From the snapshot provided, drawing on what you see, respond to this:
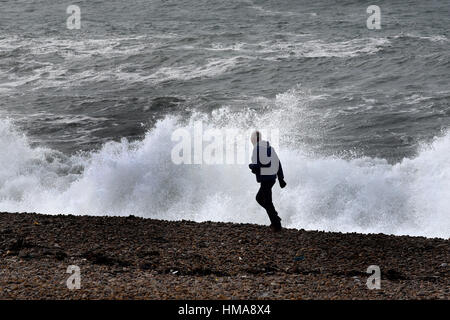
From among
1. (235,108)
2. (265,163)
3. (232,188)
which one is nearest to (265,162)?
(265,163)

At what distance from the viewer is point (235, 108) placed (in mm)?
22188

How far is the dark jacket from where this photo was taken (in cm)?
1022

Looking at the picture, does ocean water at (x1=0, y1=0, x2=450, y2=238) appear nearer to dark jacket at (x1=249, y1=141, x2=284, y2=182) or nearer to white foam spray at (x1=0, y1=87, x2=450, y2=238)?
white foam spray at (x1=0, y1=87, x2=450, y2=238)

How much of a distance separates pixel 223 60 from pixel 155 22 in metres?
9.53

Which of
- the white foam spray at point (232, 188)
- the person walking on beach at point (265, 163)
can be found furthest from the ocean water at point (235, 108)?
the person walking on beach at point (265, 163)

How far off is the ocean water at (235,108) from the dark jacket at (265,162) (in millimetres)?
4223

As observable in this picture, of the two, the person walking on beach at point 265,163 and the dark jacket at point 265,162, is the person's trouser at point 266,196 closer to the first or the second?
the person walking on beach at point 265,163

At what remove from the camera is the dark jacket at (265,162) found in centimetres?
1022

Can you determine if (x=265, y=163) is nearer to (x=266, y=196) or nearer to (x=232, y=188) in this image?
(x=266, y=196)

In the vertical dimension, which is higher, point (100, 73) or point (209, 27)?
point (209, 27)

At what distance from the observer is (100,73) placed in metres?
27.4

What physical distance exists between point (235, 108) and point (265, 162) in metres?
12.1
